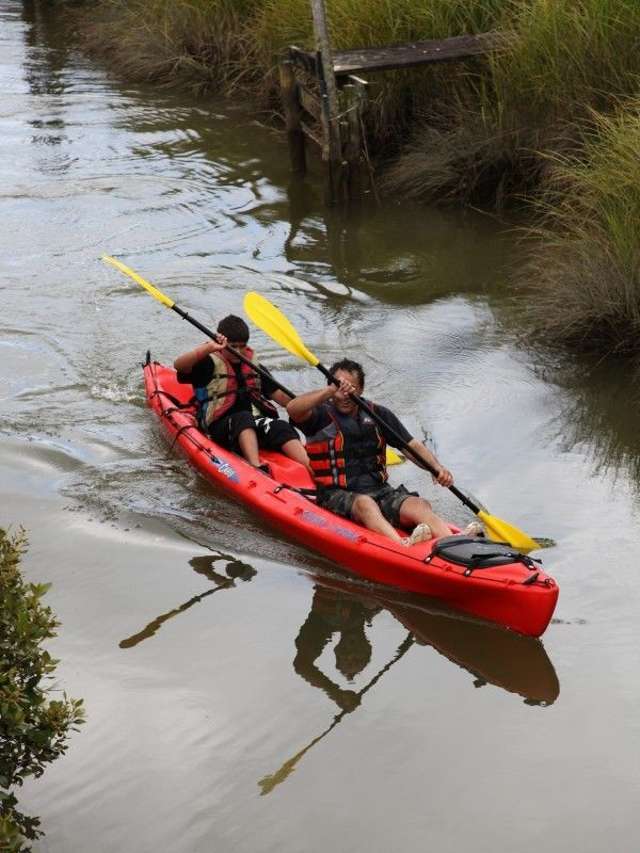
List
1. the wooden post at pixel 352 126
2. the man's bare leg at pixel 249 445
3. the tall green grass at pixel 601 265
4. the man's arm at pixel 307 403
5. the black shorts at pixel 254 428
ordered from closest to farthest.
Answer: the man's arm at pixel 307 403, the man's bare leg at pixel 249 445, the black shorts at pixel 254 428, the tall green grass at pixel 601 265, the wooden post at pixel 352 126

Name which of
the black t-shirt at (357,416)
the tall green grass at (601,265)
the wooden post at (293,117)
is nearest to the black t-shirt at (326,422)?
the black t-shirt at (357,416)

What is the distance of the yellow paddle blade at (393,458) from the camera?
7.70 meters

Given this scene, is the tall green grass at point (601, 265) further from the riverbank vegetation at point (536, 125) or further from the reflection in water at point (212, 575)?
the reflection in water at point (212, 575)

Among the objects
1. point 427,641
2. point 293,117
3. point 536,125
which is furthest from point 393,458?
point 293,117

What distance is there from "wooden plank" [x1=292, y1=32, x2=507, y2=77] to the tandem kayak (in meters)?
5.23

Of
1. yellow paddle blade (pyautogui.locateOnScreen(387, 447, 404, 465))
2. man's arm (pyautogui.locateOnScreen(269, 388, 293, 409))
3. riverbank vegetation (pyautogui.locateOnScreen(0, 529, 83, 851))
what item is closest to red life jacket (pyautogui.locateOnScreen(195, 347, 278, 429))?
man's arm (pyautogui.locateOnScreen(269, 388, 293, 409))

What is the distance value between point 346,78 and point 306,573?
6728mm

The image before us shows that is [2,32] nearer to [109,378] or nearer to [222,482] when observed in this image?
[109,378]

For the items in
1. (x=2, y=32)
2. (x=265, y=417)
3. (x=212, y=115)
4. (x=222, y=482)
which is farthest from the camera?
(x=2, y=32)

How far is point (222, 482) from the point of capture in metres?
7.34

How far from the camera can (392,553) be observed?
632 cm

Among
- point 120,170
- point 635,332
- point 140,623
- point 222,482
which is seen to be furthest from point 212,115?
point 140,623

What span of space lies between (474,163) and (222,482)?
18.1ft

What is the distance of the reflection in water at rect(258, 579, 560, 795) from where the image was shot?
5.61 m
